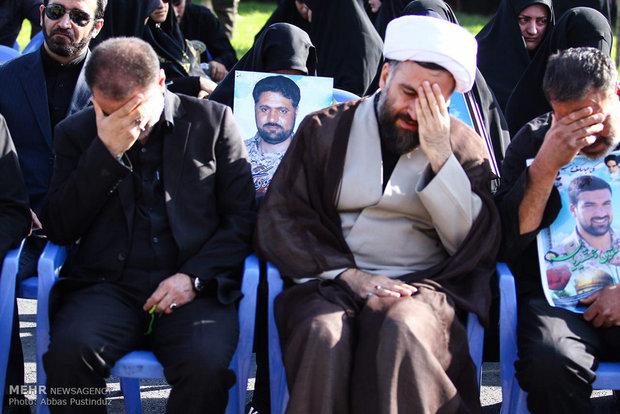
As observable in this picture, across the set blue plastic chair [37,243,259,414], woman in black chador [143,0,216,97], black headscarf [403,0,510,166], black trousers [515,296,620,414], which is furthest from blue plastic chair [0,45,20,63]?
black trousers [515,296,620,414]

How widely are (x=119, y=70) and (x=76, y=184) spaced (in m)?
0.52

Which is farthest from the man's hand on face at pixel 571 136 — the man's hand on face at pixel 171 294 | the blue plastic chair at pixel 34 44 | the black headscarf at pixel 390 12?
the black headscarf at pixel 390 12

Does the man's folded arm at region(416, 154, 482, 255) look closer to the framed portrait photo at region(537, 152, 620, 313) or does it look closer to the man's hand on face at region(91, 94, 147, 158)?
the framed portrait photo at region(537, 152, 620, 313)

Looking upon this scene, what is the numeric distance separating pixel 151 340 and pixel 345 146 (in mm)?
1210

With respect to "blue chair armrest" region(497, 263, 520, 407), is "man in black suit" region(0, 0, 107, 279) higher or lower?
higher

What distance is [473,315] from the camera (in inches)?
128

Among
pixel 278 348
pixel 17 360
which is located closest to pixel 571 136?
pixel 278 348

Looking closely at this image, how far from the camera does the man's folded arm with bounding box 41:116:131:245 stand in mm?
3279

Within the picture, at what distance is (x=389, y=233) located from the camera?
11.3 ft

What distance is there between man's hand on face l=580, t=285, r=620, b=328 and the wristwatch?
1662 millimetres

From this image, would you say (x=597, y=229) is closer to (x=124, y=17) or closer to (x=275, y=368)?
(x=275, y=368)

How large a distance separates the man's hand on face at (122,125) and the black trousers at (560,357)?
1855mm

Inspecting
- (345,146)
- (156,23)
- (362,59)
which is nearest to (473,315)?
(345,146)

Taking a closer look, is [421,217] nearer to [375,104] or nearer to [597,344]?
[375,104]
